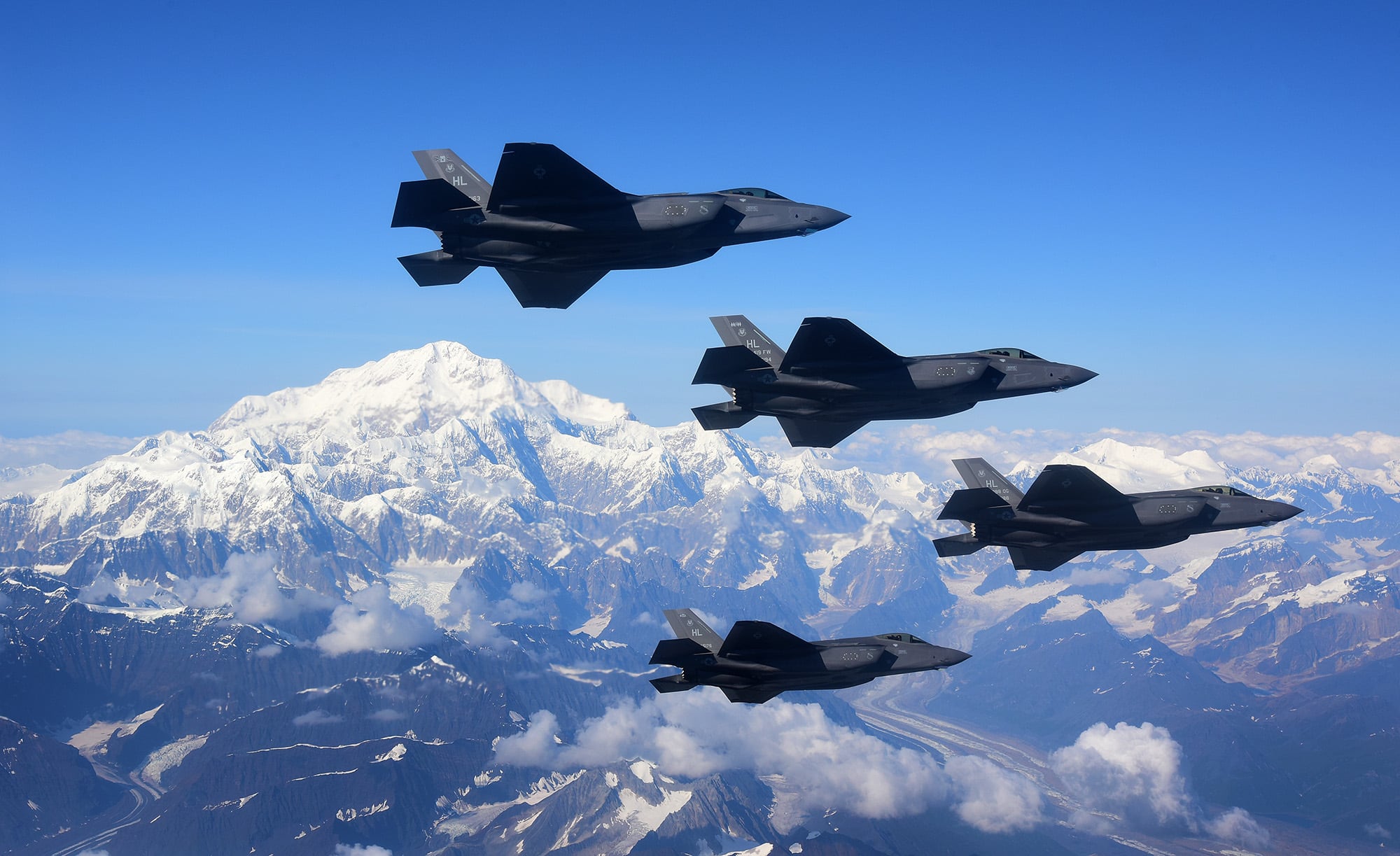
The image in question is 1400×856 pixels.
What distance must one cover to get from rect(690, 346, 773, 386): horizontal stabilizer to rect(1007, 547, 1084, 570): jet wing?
25.7 metres

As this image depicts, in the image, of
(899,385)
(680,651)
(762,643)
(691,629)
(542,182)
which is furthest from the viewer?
(691,629)

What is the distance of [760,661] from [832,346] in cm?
2599

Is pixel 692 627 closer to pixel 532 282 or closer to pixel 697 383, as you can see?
pixel 697 383

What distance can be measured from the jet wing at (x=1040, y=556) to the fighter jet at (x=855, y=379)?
13.9 m

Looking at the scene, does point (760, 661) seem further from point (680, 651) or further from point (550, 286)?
point (550, 286)

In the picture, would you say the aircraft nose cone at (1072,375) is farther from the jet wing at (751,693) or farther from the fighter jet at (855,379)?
the jet wing at (751,693)

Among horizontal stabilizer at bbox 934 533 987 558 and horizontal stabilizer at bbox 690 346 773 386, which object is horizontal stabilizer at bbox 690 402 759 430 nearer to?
horizontal stabilizer at bbox 690 346 773 386

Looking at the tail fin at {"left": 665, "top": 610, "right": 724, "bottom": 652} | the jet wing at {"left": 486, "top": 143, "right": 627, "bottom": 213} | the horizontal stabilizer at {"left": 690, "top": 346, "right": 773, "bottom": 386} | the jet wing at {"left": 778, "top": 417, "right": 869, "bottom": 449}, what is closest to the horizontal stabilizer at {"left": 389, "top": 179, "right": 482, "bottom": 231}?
the jet wing at {"left": 486, "top": 143, "right": 627, "bottom": 213}

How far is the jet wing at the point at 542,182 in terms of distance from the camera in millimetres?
44125

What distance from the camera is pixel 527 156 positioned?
1738 inches

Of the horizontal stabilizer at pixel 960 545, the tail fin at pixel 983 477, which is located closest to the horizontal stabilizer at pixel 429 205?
the horizontal stabilizer at pixel 960 545

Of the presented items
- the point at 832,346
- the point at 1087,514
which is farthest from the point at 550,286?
the point at 1087,514

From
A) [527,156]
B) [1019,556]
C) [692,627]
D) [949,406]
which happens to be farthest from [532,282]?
[1019,556]

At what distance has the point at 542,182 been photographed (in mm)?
45344
